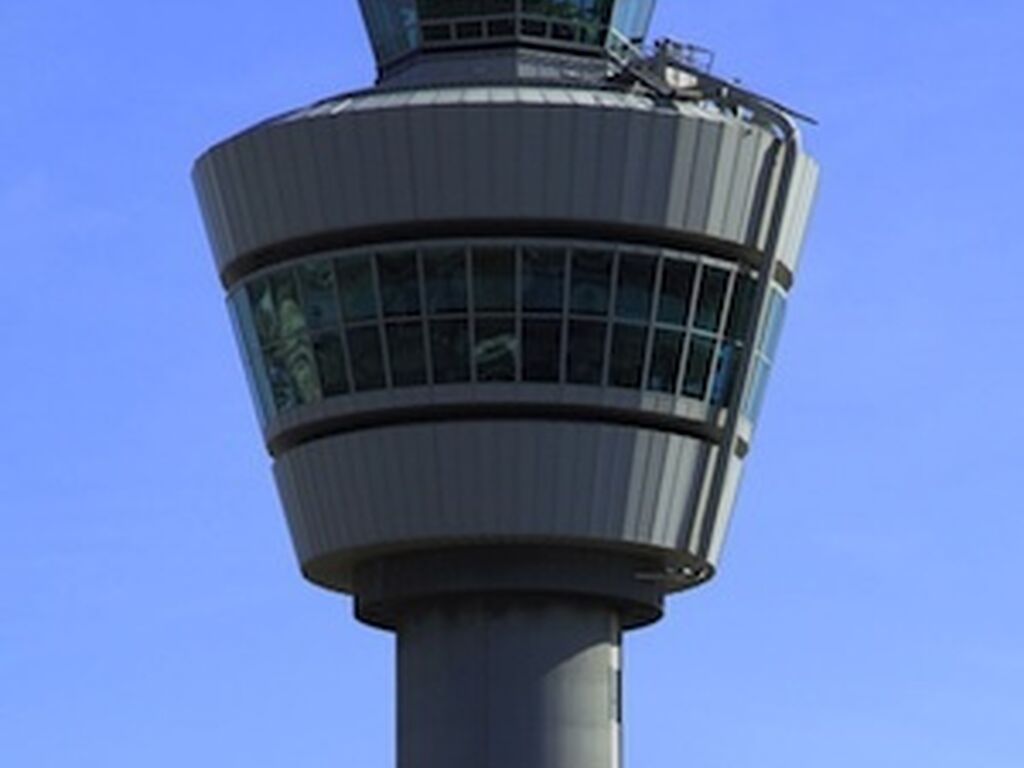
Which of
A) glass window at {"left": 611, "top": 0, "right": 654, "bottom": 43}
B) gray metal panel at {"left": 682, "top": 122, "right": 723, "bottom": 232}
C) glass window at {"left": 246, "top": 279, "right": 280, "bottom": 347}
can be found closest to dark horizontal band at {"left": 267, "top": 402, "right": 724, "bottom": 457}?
glass window at {"left": 246, "top": 279, "right": 280, "bottom": 347}

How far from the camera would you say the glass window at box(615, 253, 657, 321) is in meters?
77.4

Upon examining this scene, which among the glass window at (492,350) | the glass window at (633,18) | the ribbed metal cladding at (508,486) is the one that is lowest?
the ribbed metal cladding at (508,486)

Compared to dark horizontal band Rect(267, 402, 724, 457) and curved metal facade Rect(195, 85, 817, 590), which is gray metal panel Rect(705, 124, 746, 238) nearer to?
curved metal facade Rect(195, 85, 817, 590)

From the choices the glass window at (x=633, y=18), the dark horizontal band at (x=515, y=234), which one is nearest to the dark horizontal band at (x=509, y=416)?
the dark horizontal band at (x=515, y=234)

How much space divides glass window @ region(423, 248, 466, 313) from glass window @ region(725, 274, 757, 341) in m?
5.79

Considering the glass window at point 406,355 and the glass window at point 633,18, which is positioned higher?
the glass window at point 633,18

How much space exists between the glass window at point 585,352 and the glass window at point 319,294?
4969 mm

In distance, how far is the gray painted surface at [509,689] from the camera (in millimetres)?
77438

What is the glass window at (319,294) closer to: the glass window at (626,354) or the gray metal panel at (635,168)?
the glass window at (626,354)

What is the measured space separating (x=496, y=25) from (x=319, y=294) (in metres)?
7.36

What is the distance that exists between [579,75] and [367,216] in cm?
633

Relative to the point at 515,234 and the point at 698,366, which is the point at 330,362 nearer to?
the point at 515,234

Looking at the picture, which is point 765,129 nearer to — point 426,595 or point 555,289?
point 555,289

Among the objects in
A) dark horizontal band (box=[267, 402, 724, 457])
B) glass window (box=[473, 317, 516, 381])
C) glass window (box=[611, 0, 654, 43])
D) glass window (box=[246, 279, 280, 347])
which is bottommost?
dark horizontal band (box=[267, 402, 724, 457])
